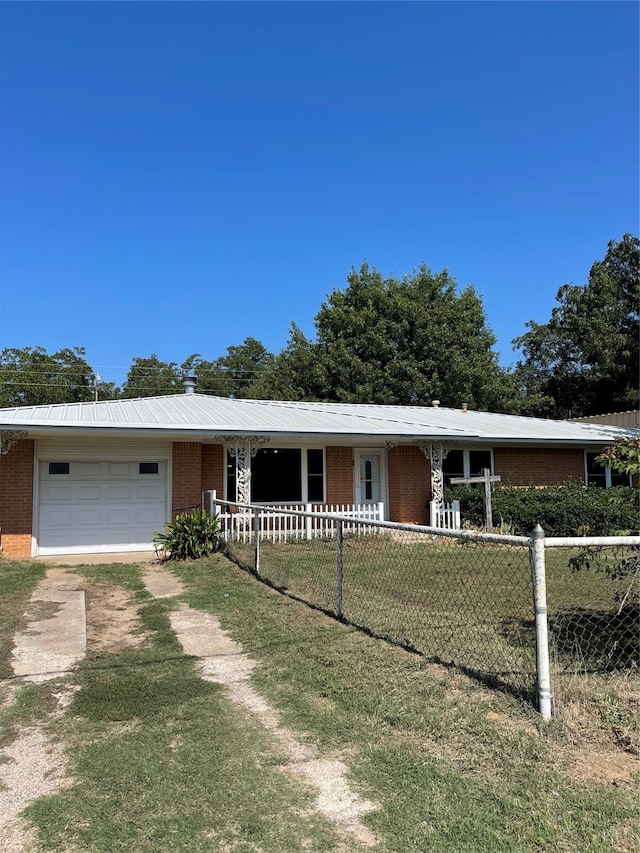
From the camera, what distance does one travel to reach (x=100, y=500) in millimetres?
13531

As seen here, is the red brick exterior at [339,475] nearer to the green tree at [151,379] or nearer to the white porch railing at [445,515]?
the white porch railing at [445,515]

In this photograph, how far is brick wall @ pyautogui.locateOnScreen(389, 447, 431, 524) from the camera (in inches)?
642

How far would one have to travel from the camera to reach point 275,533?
43.7 ft

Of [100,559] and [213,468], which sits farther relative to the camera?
[213,468]

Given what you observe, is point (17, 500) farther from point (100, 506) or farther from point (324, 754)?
point (324, 754)

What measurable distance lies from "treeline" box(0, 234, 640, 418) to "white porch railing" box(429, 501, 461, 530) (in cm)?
1672

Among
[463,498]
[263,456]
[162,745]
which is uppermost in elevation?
[263,456]

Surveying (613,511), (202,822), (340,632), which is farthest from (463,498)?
(202,822)

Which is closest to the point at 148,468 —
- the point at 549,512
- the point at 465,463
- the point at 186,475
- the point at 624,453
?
the point at 186,475

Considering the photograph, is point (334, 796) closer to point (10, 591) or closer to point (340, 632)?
point (340, 632)

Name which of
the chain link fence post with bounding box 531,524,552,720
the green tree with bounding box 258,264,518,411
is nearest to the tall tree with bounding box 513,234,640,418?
the green tree with bounding box 258,264,518,411

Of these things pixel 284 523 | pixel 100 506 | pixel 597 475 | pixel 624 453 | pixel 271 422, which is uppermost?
pixel 271 422

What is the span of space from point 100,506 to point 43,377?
3623 cm

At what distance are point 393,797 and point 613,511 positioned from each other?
13688mm
